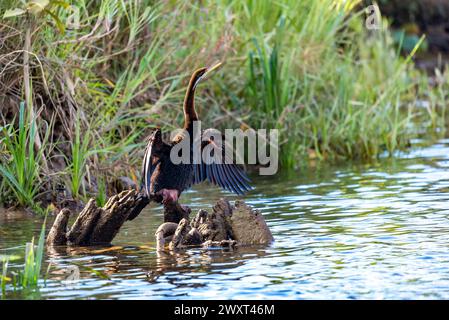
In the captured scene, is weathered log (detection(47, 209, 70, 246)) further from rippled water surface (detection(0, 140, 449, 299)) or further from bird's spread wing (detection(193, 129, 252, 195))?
bird's spread wing (detection(193, 129, 252, 195))

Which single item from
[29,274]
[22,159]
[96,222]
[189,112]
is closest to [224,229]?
[96,222]

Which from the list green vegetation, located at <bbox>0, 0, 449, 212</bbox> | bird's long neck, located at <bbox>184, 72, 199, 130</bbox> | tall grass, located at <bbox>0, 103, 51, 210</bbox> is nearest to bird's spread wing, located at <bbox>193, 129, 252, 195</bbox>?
bird's long neck, located at <bbox>184, 72, 199, 130</bbox>

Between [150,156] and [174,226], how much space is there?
554mm

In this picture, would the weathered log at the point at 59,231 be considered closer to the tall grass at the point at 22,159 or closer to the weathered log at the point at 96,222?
the weathered log at the point at 96,222

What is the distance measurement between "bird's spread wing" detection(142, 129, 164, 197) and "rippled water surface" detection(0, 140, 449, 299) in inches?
18.3

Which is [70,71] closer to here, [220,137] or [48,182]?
[48,182]

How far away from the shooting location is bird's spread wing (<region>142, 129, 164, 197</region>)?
7.81 meters

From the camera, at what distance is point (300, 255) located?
725cm

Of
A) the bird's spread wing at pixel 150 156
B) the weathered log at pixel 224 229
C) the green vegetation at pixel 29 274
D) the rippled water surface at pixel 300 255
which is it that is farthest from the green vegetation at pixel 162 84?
the green vegetation at pixel 29 274

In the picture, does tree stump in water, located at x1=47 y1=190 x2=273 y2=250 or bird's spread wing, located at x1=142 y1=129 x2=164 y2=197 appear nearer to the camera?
tree stump in water, located at x1=47 y1=190 x2=273 y2=250

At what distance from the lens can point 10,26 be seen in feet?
29.0

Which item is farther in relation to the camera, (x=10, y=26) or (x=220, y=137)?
(x=10, y=26)
